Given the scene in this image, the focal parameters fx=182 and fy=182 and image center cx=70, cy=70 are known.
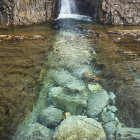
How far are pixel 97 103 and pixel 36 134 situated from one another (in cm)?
171

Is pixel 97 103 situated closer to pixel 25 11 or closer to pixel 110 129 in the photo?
pixel 110 129

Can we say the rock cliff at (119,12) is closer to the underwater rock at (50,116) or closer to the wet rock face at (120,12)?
the wet rock face at (120,12)

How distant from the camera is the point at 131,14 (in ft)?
45.6

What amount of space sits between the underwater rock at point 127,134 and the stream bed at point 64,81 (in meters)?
0.34

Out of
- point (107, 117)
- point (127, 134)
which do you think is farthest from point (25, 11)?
point (127, 134)

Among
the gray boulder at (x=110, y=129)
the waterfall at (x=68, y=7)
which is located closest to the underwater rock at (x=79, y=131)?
the gray boulder at (x=110, y=129)

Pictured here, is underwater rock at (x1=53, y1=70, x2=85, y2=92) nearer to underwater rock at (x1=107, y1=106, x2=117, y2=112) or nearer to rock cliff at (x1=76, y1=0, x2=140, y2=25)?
underwater rock at (x1=107, y1=106, x2=117, y2=112)

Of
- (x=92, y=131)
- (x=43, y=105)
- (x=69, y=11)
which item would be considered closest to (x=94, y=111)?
(x=92, y=131)

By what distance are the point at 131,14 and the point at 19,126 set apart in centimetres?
1290

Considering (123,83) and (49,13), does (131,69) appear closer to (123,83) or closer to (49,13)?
(123,83)

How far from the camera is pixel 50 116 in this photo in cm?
382

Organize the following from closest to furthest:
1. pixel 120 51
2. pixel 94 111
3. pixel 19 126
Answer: pixel 19 126 < pixel 94 111 < pixel 120 51

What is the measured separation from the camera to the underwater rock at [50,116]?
375 cm

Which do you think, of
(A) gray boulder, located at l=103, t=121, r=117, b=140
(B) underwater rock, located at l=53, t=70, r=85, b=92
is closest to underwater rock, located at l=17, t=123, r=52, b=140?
(A) gray boulder, located at l=103, t=121, r=117, b=140
